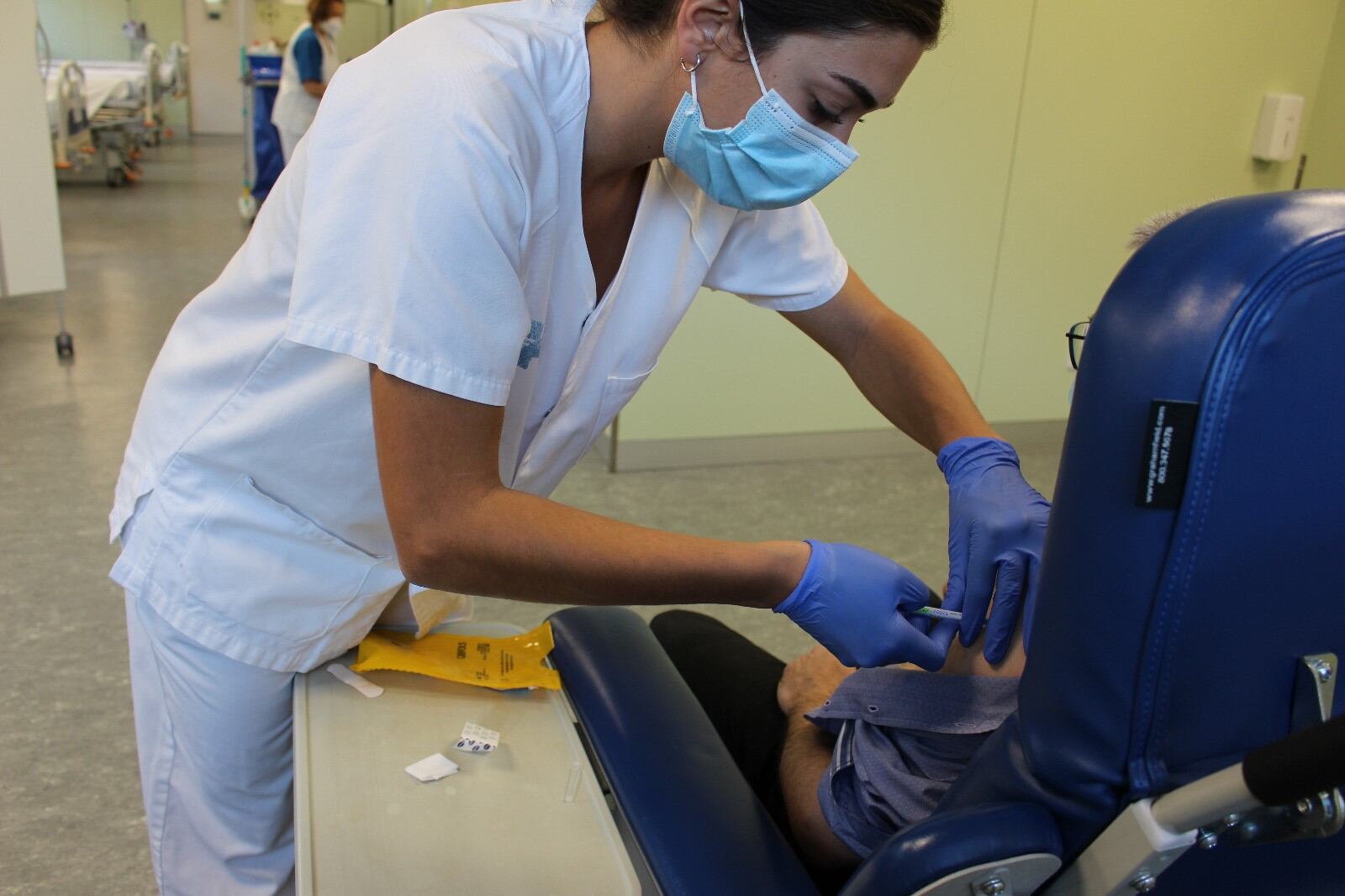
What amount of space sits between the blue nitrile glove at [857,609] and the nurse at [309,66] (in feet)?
17.2

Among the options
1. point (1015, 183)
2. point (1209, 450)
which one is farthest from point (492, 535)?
point (1015, 183)

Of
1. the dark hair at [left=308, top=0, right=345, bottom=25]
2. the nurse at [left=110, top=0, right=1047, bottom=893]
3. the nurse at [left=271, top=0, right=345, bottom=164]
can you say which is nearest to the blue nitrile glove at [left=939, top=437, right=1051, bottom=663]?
the nurse at [left=110, top=0, right=1047, bottom=893]

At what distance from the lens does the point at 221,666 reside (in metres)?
1.01

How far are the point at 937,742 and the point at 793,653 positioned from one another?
138 cm

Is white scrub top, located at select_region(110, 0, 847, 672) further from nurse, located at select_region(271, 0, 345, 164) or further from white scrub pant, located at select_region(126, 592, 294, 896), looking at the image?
nurse, located at select_region(271, 0, 345, 164)

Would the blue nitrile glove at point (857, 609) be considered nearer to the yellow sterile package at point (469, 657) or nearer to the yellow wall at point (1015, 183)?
the yellow sterile package at point (469, 657)

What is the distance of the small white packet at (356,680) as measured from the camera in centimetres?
102

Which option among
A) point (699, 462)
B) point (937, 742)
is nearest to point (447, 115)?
point (937, 742)

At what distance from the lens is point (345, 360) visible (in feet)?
2.99

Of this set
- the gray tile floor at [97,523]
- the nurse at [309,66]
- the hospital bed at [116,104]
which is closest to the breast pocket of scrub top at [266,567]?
the gray tile floor at [97,523]

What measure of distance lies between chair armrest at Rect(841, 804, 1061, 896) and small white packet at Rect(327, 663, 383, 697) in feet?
1.64

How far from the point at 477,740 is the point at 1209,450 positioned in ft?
2.16

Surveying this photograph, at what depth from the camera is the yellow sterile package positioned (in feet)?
3.44

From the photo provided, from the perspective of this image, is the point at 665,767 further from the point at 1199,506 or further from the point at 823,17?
the point at 823,17
